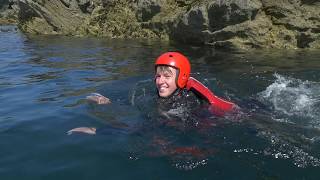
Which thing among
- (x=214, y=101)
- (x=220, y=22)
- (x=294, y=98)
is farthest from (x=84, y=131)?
(x=220, y=22)

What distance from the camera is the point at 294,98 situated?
28.3 feet

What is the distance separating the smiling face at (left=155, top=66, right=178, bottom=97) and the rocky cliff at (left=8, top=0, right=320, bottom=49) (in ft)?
28.6

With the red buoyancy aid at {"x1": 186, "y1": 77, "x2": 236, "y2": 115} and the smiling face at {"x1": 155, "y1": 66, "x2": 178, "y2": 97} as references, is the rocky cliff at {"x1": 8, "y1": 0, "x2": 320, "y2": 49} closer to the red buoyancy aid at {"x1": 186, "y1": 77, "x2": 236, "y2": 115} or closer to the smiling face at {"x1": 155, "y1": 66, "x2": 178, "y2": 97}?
the red buoyancy aid at {"x1": 186, "y1": 77, "x2": 236, "y2": 115}

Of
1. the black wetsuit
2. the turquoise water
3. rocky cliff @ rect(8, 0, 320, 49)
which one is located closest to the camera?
the turquoise water

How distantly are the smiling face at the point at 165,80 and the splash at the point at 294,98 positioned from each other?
1869mm

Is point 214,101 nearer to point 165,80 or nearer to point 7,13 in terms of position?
point 165,80

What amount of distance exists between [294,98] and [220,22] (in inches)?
296

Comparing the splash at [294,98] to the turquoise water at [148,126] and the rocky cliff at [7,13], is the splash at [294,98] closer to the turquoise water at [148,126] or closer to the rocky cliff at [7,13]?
the turquoise water at [148,126]

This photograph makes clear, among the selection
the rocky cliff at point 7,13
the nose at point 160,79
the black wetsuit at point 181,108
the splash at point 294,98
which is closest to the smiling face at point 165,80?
the nose at point 160,79

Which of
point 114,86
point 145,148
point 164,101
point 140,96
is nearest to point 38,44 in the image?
point 114,86

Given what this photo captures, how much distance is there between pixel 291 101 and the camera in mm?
8438

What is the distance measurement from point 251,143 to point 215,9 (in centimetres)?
1034

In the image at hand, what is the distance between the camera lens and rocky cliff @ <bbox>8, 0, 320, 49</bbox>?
1510 cm

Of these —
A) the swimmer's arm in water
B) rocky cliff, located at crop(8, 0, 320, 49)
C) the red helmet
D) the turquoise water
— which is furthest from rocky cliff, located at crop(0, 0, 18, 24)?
the swimmer's arm in water
